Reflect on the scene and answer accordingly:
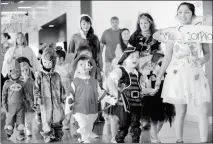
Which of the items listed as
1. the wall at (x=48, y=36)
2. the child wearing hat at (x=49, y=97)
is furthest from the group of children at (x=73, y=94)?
Answer: the wall at (x=48, y=36)

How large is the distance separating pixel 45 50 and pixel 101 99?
79cm

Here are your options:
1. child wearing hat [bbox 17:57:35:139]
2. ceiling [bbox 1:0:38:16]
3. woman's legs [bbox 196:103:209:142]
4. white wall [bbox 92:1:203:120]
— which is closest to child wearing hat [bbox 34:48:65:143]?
child wearing hat [bbox 17:57:35:139]

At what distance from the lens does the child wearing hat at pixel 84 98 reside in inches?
145

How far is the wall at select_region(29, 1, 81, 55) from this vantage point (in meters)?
4.16

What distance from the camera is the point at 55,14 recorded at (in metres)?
4.29

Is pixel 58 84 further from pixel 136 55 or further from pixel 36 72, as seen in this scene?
pixel 136 55

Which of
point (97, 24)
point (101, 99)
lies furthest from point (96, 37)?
point (101, 99)

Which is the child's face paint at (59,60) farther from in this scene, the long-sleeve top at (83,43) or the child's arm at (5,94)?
the child's arm at (5,94)

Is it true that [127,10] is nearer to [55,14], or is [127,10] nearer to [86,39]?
[86,39]

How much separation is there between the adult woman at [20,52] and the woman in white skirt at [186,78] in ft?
4.56

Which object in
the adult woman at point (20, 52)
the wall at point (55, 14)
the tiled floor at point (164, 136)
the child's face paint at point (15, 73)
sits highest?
the wall at point (55, 14)

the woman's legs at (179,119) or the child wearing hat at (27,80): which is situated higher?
the child wearing hat at (27,80)

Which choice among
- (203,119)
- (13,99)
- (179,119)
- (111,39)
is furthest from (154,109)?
(13,99)

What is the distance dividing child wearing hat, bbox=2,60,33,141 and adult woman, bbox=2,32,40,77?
100 millimetres
